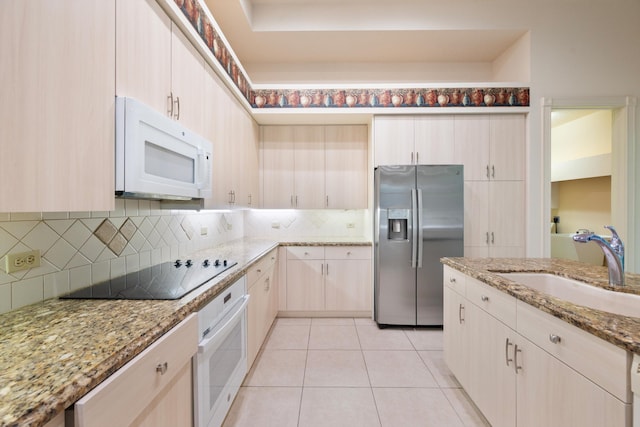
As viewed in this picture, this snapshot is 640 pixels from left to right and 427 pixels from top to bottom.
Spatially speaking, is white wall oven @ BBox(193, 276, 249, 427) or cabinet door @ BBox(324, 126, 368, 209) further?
cabinet door @ BBox(324, 126, 368, 209)

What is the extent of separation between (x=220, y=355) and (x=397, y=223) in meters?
2.15

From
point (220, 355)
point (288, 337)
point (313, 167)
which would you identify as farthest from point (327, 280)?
point (220, 355)

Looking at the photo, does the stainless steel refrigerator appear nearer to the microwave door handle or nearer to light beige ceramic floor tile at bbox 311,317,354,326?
light beige ceramic floor tile at bbox 311,317,354,326

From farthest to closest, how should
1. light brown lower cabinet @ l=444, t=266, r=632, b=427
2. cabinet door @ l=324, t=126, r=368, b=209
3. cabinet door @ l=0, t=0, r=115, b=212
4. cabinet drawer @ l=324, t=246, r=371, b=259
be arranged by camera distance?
cabinet door @ l=324, t=126, r=368, b=209 < cabinet drawer @ l=324, t=246, r=371, b=259 < light brown lower cabinet @ l=444, t=266, r=632, b=427 < cabinet door @ l=0, t=0, r=115, b=212

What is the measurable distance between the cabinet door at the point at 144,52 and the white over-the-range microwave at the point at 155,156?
93 mm

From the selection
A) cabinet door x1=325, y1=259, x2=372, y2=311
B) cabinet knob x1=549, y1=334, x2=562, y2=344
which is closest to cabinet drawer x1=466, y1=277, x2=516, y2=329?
cabinet knob x1=549, y1=334, x2=562, y2=344

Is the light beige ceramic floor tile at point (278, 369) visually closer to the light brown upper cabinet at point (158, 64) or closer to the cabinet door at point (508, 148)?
the light brown upper cabinet at point (158, 64)

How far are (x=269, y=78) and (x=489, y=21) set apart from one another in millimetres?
2563

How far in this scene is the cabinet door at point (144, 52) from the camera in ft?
3.88

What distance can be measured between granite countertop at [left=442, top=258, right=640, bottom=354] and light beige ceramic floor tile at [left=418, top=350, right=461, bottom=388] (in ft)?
2.88

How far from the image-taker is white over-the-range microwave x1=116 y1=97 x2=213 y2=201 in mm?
1166

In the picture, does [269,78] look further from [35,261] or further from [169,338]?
[169,338]

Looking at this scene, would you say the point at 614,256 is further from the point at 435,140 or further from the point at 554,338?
the point at 435,140

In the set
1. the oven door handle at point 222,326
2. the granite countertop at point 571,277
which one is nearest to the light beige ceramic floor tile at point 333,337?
the oven door handle at point 222,326
